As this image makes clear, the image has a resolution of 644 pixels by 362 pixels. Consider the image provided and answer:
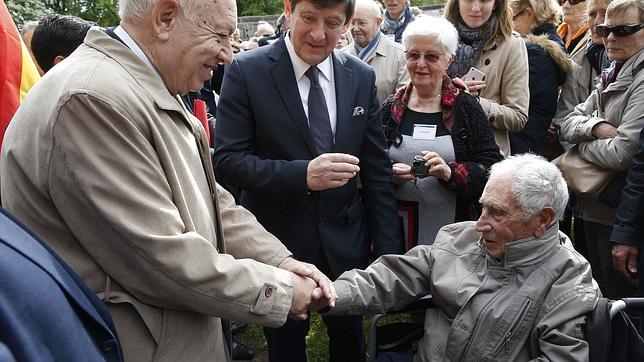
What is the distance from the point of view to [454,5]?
435 centimetres

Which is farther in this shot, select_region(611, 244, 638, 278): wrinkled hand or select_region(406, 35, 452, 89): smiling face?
select_region(406, 35, 452, 89): smiling face

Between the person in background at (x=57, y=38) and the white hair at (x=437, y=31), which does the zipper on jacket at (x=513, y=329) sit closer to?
the white hair at (x=437, y=31)

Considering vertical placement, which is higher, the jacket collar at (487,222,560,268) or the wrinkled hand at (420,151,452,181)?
the wrinkled hand at (420,151,452,181)

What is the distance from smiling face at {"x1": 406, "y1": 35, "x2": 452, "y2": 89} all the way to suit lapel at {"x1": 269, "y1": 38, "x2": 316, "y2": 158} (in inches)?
36.3

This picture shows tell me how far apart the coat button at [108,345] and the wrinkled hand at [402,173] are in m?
2.03

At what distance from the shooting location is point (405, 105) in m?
3.62

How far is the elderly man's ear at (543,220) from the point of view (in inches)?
105

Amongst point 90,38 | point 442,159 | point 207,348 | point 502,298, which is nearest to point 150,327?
point 207,348

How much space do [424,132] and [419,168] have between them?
297mm

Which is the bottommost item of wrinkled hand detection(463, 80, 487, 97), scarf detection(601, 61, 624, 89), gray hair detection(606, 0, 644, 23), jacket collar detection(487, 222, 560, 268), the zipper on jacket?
the zipper on jacket

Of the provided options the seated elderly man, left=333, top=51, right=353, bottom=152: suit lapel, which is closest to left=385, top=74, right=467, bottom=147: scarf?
left=333, top=51, right=353, bottom=152: suit lapel

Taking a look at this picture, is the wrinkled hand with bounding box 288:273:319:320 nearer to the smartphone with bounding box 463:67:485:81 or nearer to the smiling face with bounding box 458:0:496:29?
the smartphone with bounding box 463:67:485:81

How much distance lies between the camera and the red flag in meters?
2.86

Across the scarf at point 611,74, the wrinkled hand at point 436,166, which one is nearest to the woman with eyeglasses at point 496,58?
the scarf at point 611,74
